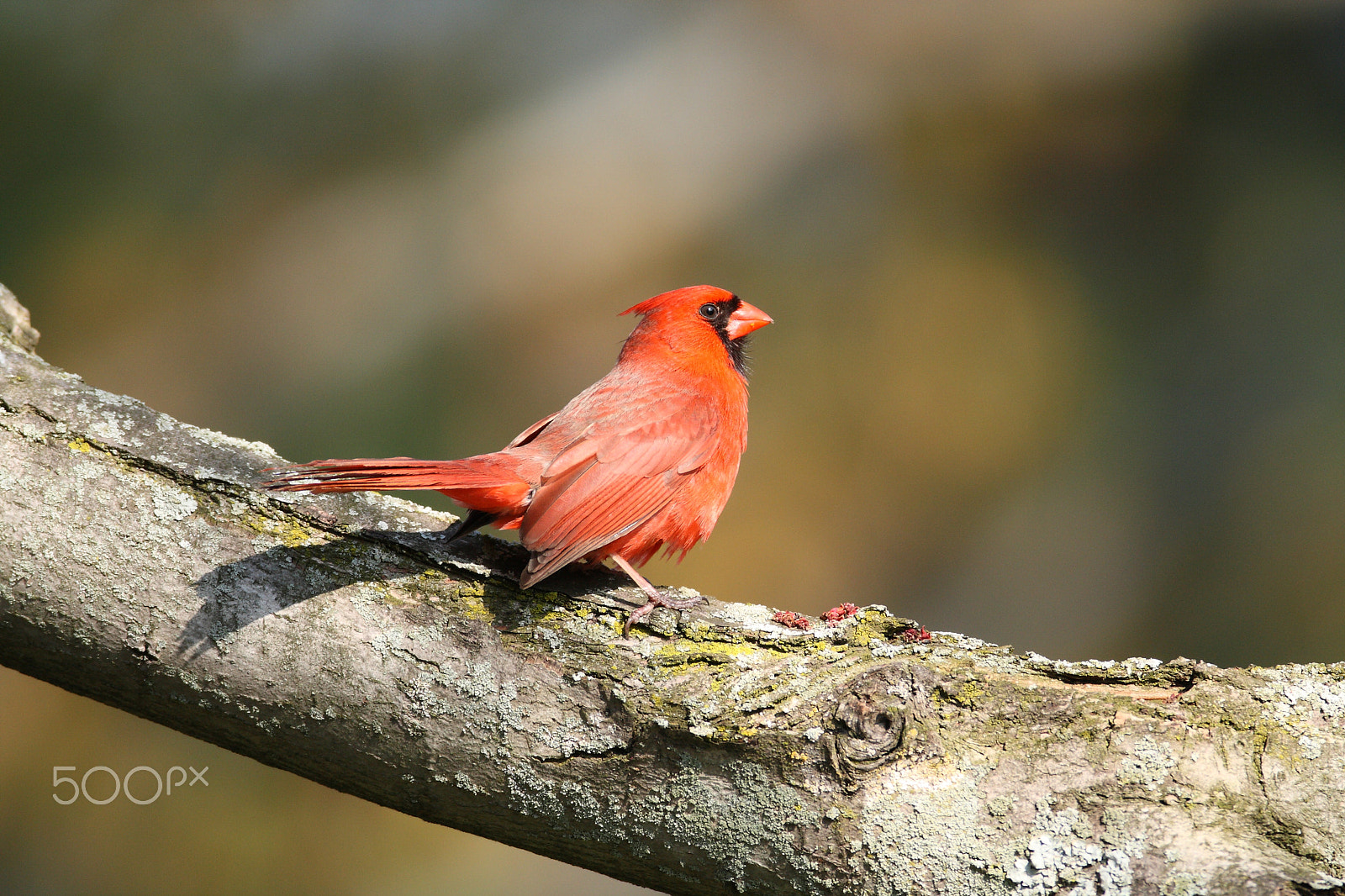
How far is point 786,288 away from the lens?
7.79 meters

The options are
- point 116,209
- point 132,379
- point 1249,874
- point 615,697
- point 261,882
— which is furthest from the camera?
point 116,209

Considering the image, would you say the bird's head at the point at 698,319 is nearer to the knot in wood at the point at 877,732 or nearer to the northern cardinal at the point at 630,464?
the northern cardinal at the point at 630,464

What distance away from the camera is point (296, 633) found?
2.12 m

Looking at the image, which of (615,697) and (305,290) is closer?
(615,697)

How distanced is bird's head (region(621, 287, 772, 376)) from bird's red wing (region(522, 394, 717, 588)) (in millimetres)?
427

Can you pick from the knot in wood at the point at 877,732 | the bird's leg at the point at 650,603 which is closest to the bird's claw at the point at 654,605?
the bird's leg at the point at 650,603

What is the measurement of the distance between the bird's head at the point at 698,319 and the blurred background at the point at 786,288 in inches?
121

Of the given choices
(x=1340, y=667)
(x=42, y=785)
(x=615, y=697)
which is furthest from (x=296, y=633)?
(x=42, y=785)

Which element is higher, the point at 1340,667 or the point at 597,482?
the point at 597,482

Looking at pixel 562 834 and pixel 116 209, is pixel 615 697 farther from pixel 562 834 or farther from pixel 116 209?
pixel 116 209

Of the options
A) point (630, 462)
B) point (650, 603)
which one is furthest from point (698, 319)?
point (650, 603)

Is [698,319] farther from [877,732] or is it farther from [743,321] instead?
[877,732]

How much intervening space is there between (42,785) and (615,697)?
5.89 meters

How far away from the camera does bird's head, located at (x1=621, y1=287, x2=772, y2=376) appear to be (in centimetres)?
369
